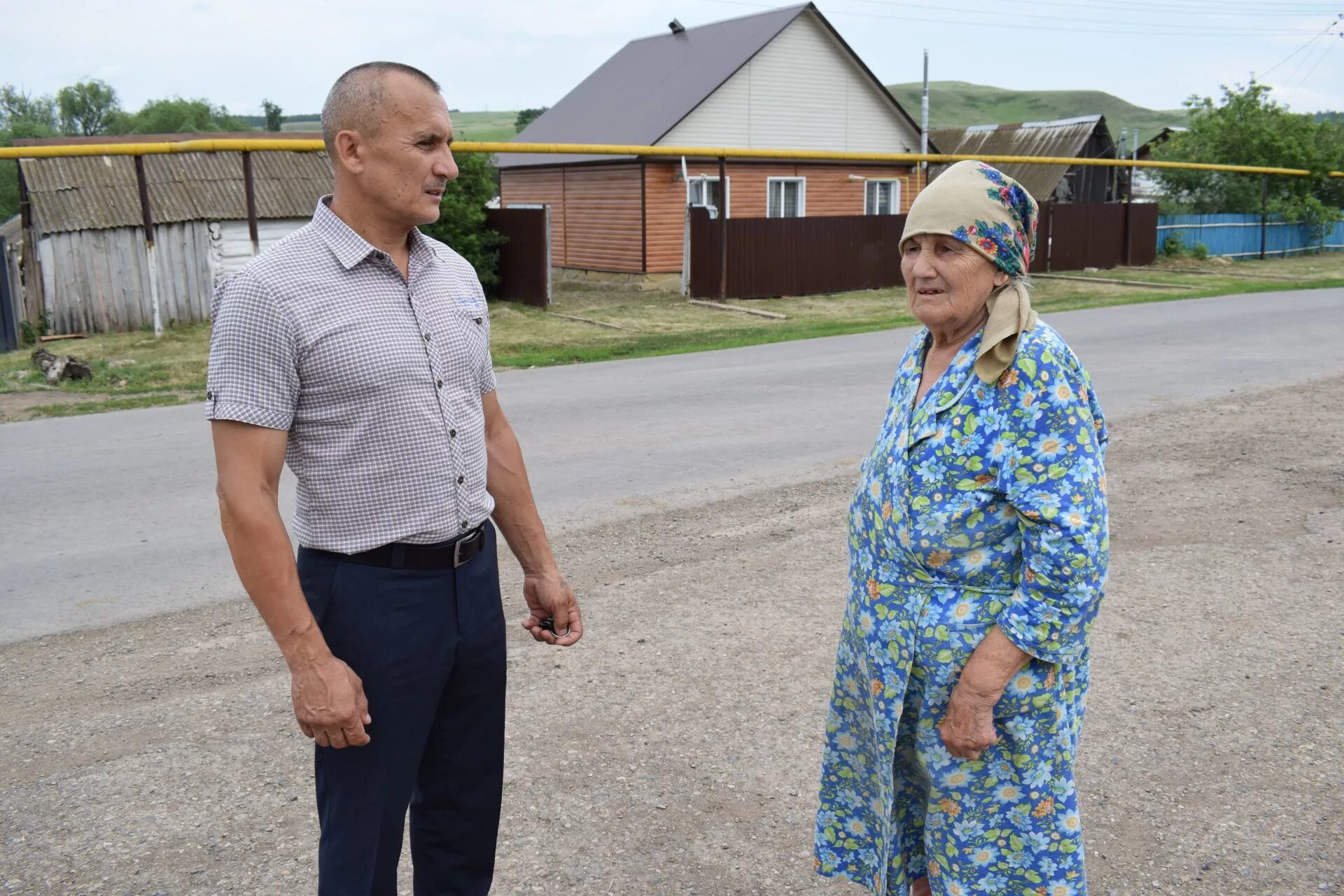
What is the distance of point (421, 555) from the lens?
2.53 meters

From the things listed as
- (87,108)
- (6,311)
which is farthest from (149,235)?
(87,108)

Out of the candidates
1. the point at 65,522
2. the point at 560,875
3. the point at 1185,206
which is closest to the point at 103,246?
the point at 65,522

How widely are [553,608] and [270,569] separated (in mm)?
933

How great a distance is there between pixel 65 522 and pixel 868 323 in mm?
13269

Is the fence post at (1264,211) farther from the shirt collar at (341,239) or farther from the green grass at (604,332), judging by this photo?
the shirt collar at (341,239)

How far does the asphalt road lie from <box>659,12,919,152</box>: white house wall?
13.8 metres

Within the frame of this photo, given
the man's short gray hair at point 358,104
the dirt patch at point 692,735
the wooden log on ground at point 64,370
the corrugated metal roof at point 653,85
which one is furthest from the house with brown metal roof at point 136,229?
the man's short gray hair at point 358,104

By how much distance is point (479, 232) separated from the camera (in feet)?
73.7

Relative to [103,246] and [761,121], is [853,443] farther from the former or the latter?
[761,121]

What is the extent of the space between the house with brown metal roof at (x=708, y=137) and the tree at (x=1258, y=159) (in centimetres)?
1265

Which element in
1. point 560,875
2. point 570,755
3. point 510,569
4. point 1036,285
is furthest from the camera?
point 1036,285

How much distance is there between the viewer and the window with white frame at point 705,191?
89.4ft

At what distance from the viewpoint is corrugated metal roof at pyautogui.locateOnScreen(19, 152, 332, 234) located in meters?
20.8

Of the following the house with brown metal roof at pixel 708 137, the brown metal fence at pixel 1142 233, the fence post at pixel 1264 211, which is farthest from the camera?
the fence post at pixel 1264 211
